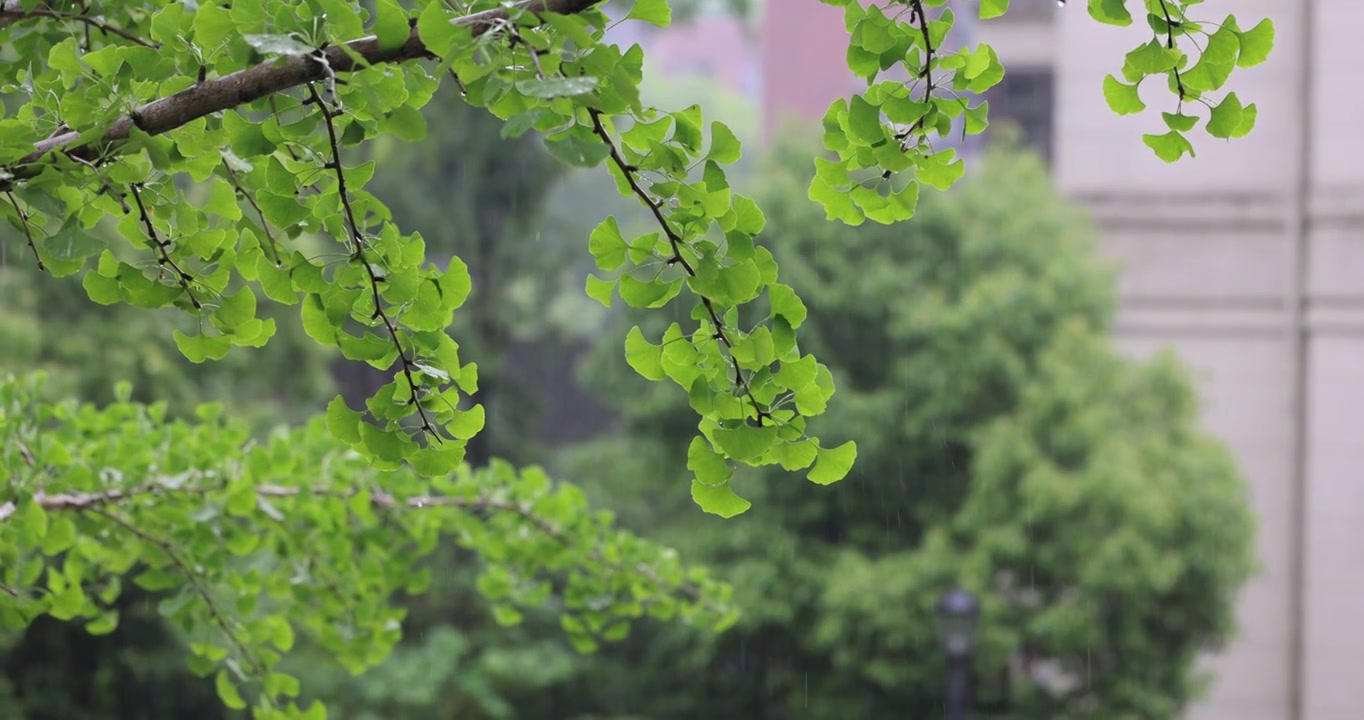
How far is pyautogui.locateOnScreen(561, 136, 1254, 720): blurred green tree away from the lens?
30.1ft

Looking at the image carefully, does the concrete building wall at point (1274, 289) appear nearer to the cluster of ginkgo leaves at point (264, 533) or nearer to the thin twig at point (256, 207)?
the cluster of ginkgo leaves at point (264, 533)

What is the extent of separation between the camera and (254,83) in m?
1.19

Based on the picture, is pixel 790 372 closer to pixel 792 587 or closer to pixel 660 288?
pixel 660 288

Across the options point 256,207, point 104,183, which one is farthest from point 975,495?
point 104,183

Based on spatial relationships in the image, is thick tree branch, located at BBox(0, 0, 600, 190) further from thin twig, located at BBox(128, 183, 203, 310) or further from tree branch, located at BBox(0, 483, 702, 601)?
tree branch, located at BBox(0, 483, 702, 601)

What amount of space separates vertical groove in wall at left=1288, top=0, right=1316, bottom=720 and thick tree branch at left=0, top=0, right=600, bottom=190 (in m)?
12.1

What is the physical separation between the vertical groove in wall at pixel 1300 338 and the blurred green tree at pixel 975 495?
2.75 metres

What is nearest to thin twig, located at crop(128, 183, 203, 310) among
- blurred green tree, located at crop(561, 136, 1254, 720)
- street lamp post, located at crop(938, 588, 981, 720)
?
street lamp post, located at crop(938, 588, 981, 720)

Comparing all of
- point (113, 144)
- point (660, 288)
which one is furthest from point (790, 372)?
point (113, 144)

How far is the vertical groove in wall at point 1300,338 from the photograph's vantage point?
1199 centimetres

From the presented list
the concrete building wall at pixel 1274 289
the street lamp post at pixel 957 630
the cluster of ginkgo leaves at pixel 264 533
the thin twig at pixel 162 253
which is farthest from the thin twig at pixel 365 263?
the concrete building wall at pixel 1274 289

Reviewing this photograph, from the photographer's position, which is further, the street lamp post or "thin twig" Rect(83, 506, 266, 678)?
the street lamp post

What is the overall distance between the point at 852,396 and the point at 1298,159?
17.2 ft

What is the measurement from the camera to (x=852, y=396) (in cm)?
976
